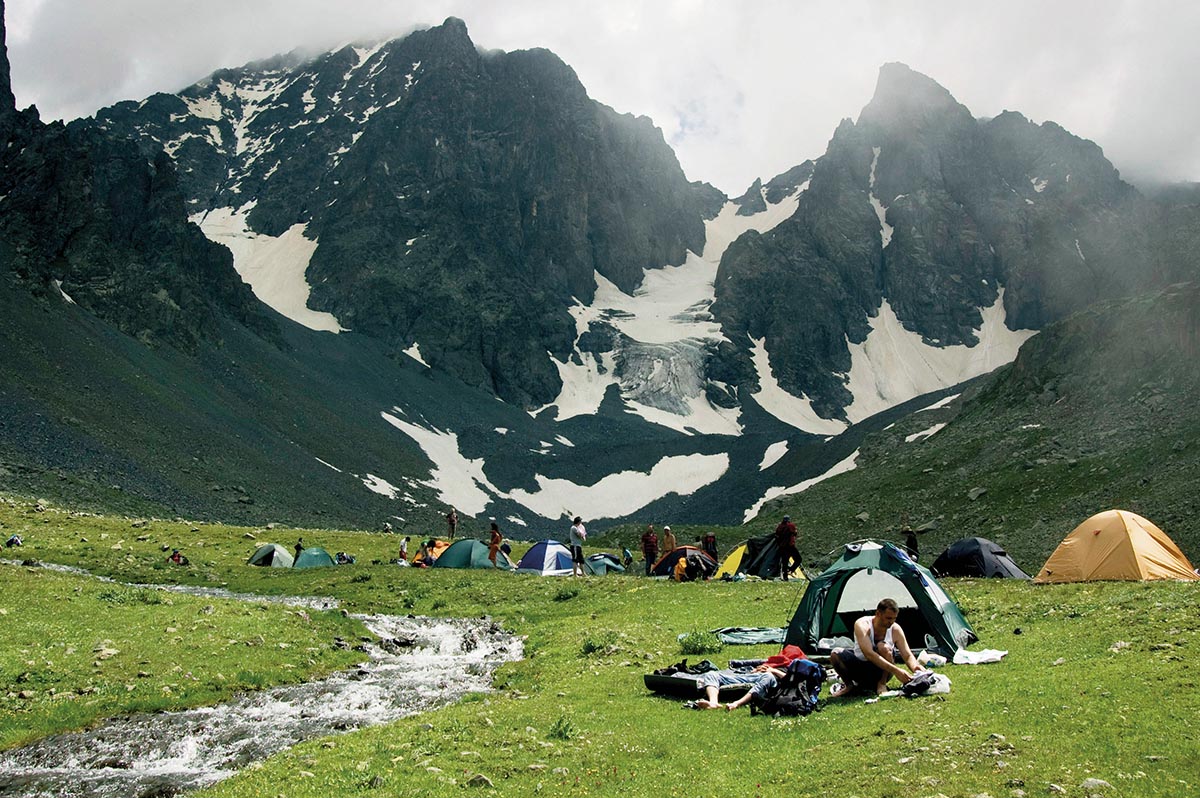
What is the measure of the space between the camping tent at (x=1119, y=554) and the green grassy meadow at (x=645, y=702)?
92.5 inches

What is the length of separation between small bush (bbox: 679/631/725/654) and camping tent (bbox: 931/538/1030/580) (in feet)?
71.7

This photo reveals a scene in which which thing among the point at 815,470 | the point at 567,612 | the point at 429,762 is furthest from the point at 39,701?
the point at 815,470

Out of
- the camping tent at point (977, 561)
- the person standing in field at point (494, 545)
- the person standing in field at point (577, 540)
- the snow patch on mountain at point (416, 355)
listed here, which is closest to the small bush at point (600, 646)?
the person standing in field at point (577, 540)

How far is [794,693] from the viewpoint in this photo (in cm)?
1461

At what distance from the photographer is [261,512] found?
84.0m

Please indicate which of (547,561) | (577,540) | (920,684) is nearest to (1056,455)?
(547,561)

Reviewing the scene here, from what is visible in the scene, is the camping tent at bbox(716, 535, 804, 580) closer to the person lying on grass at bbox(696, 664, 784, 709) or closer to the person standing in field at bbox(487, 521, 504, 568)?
the person standing in field at bbox(487, 521, 504, 568)

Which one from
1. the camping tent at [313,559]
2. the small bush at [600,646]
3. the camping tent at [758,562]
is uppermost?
the camping tent at [313,559]

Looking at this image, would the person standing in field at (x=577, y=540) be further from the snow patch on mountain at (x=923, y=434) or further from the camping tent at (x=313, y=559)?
the snow patch on mountain at (x=923, y=434)

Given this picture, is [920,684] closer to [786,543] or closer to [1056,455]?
[786,543]

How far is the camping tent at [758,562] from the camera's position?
42469 mm

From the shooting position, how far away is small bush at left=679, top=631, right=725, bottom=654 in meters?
20.5

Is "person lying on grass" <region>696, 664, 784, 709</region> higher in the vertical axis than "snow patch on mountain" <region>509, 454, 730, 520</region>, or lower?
lower

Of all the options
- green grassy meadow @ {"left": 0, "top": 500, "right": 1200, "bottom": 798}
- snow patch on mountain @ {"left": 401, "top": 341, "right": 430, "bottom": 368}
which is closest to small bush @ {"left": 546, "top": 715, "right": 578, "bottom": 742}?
green grassy meadow @ {"left": 0, "top": 500, "right": 1200, "bottom": 798}
